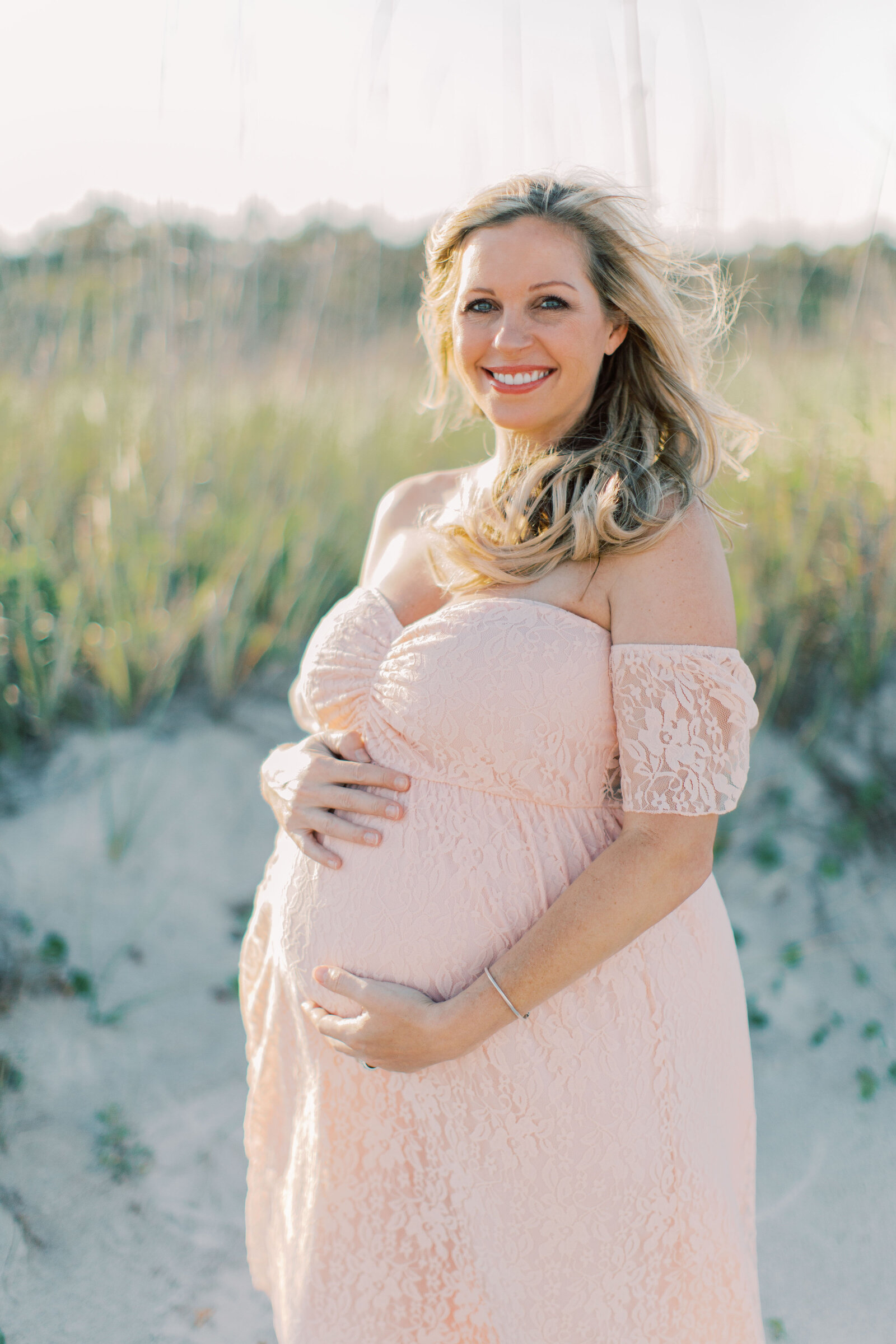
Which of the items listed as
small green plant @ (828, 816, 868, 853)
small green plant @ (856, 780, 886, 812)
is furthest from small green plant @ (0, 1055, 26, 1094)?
small green plant @ (856, 780, 886, 812)

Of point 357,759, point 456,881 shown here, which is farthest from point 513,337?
point 456,881

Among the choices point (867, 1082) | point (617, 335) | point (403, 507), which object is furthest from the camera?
point (867, 1082)

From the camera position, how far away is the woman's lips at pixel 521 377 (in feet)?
5.09

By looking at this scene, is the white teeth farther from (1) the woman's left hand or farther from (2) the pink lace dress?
(1) the woman's left hand

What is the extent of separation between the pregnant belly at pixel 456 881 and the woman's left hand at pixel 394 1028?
0.12ft

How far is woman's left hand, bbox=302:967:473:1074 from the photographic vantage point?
1.36m

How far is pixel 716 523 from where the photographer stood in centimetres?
144

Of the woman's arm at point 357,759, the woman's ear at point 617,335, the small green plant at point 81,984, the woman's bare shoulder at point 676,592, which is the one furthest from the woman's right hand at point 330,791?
the small green plant at point 81,984

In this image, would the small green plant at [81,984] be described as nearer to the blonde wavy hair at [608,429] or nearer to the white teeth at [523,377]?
the blonde wavy hair at [608,429]

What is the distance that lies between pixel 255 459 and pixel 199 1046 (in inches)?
93.1

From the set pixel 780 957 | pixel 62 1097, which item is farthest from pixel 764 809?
pixel 62 1097

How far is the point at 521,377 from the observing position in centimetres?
156

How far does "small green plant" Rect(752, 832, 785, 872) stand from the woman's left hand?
2180 mm

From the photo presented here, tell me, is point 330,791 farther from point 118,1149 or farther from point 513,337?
point 118,1149
